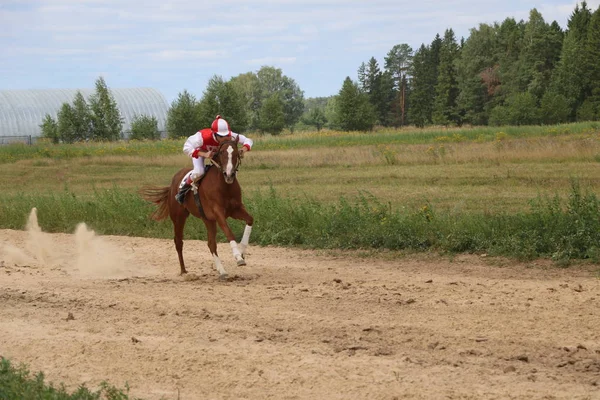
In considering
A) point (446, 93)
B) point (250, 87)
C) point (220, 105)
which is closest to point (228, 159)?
point (220, 105)

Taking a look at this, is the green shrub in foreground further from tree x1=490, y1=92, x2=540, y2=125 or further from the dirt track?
tree x1=490, y1=92, x2=540, y2=125

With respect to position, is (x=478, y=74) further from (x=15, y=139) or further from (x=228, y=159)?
(x=228, y=159)

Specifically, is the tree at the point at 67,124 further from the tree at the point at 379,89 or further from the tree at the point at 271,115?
the tree at the point at 379,89

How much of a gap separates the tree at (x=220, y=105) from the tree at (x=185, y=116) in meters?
0.90

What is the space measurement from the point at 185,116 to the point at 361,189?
35.8m

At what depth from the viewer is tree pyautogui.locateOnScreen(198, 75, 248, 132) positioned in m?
58.2

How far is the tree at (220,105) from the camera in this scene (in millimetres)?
58250

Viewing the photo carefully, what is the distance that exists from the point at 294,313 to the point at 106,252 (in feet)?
24.9

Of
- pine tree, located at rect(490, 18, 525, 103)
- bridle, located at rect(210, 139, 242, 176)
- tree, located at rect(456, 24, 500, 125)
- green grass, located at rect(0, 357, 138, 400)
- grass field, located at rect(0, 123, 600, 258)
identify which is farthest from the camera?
tree, located at rect(456, 24, 500, 125)

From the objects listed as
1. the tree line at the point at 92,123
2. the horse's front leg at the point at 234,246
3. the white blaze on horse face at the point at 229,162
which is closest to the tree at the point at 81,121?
the tree line at the point at 92,123

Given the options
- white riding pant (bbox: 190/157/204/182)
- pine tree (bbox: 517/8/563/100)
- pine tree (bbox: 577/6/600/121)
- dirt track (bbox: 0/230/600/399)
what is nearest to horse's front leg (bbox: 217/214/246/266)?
dirt track (bbox: 0/230/600/399)

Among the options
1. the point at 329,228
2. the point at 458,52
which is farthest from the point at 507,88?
the point at 329,228

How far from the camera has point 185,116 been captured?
60.4 metres

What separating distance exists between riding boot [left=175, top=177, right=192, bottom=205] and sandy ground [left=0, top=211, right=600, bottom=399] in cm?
143
